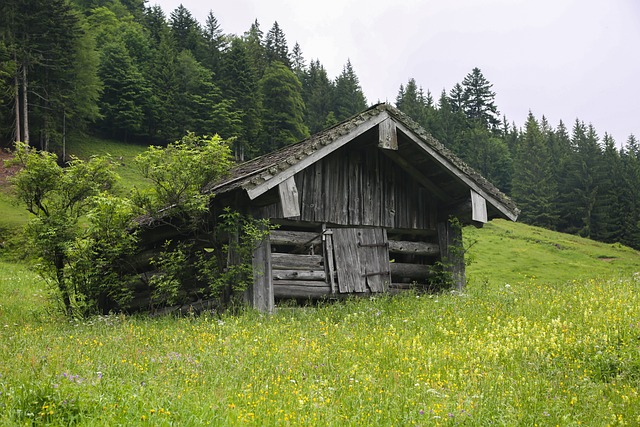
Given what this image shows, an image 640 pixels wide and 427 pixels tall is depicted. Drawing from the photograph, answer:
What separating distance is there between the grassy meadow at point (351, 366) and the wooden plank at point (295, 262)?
46.8 inches

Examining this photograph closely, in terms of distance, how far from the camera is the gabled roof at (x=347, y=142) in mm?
11812

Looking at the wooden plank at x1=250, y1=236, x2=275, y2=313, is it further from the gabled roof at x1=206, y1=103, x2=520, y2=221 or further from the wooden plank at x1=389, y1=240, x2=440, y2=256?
the wooden plank at x1=389, y1=240, x2=440, y2=256

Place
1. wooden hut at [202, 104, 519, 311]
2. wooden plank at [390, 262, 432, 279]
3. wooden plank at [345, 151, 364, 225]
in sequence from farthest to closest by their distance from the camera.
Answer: wooden plank at [390, 262, 432, 279] → wooden plank at [345, 151, 364, 225] → wooden hut at [202, 104, 519, 311]

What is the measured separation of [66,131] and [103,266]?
51456 millimetres

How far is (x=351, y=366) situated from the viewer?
7.46m

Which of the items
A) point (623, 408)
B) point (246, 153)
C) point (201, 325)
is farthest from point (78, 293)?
point (246, 153)

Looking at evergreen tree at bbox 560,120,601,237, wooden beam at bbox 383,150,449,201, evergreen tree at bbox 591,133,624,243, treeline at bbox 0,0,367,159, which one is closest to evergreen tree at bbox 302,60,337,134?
treeline at bbox 0,0,367,159

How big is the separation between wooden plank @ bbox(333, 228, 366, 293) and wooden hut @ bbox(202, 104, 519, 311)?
3cm

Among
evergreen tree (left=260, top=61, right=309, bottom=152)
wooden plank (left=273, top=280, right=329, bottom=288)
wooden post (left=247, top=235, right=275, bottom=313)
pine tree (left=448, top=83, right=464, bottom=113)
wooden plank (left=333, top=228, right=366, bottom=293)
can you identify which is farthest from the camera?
pine tree (left=448, top=83, right=464, bottom=113)

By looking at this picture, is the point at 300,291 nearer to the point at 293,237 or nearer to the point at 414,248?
the point at 293,237

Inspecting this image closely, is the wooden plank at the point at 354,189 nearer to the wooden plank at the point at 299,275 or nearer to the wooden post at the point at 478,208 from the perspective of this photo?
the wooden plank at the point at 299,275

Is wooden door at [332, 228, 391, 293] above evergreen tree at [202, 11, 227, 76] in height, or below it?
below

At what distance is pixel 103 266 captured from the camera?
14.9 metres

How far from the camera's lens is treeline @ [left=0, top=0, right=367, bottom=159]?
54625mm
